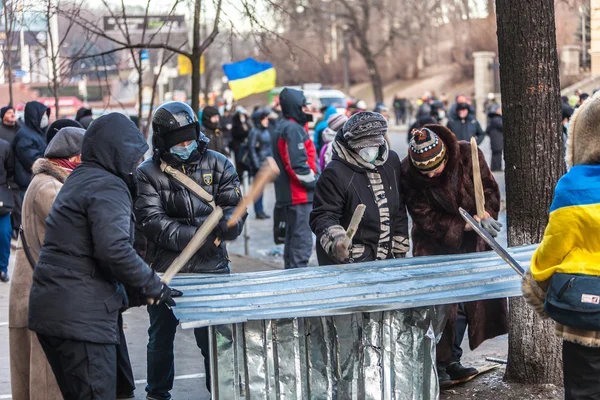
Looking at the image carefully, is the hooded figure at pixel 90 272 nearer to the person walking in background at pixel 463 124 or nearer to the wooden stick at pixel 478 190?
the wooden stick at pixel 478 190

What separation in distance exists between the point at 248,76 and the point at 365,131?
852 centimetres

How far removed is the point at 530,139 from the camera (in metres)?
5.62

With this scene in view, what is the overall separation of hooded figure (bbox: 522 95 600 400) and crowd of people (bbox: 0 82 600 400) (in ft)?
0.12

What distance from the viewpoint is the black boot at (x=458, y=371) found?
20.0 feet

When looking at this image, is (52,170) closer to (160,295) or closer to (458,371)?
(160,295)

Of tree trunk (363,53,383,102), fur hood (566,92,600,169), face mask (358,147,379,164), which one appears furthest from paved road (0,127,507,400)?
tree trunk (363,53,383,102)

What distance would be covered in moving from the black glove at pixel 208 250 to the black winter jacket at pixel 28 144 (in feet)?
18.2

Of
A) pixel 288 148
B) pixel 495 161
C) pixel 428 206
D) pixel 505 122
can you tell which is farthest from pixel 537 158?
pixel 495 161

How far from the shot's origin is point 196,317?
171 inches

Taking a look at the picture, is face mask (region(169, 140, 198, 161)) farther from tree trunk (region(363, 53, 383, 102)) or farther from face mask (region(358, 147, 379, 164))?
tree trunk (region(363, 53, 383, 102))

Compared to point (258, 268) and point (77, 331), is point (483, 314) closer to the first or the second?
point (77, 331)

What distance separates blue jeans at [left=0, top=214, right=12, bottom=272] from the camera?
10016mm

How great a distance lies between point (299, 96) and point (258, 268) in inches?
85.6

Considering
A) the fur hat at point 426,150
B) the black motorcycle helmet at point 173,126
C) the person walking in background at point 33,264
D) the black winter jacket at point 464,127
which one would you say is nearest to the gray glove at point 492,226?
the fur hat at point 426,150
